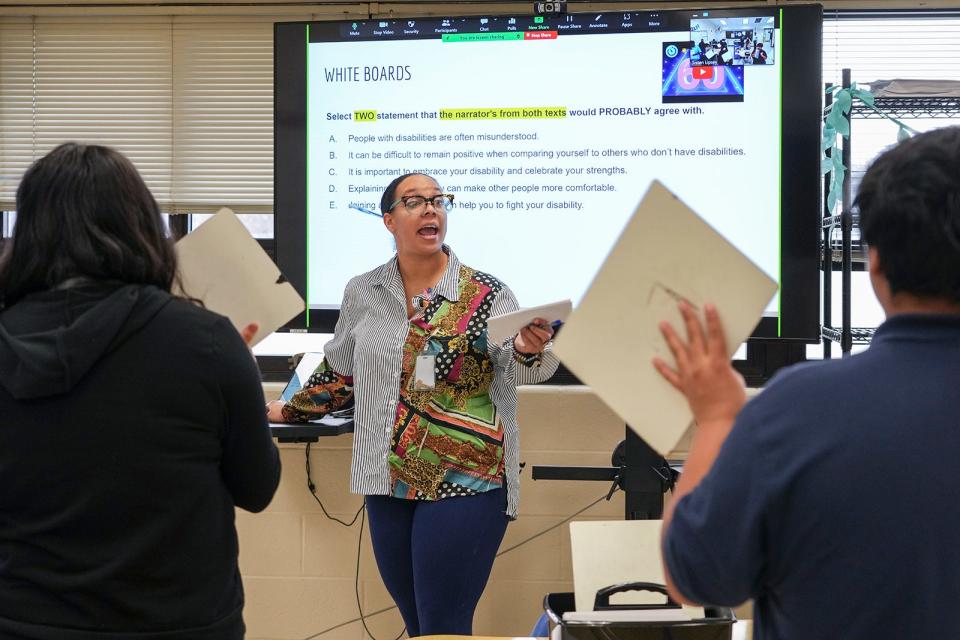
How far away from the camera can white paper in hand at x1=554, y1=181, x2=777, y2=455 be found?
1011 mm

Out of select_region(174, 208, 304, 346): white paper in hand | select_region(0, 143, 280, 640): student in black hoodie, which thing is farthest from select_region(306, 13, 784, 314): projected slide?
select_region(0, 143, 280, 640): student in black hoodie

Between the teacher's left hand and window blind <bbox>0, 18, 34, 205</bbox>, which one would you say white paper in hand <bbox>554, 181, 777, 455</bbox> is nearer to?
the teacher's left hand

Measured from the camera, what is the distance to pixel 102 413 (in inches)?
47.9

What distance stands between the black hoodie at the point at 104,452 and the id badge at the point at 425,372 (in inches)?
45.7

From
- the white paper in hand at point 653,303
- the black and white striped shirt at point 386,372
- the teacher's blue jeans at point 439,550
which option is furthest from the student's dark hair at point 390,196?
the white paper in hand at point 653,303

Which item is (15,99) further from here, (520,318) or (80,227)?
(80,227)

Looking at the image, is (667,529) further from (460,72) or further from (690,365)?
(460,72)

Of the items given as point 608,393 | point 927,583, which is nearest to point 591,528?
point 608,393

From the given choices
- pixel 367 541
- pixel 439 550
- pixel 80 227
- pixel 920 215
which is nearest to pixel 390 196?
pixel 439 550

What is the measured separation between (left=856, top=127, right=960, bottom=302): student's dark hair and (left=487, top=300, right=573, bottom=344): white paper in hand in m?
1.13

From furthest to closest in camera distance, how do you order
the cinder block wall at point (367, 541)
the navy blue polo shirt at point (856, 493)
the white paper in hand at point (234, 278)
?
the cinder block wall at point (367, 541) < the white paper in hand at point (234, 278) < the navy blue polo shirt at point (856, 493)

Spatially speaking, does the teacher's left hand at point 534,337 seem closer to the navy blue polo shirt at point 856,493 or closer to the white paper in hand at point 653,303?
the white paper in hand at point 653,303

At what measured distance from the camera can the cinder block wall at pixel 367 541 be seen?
3.24 m

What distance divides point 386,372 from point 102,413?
1300 mm
